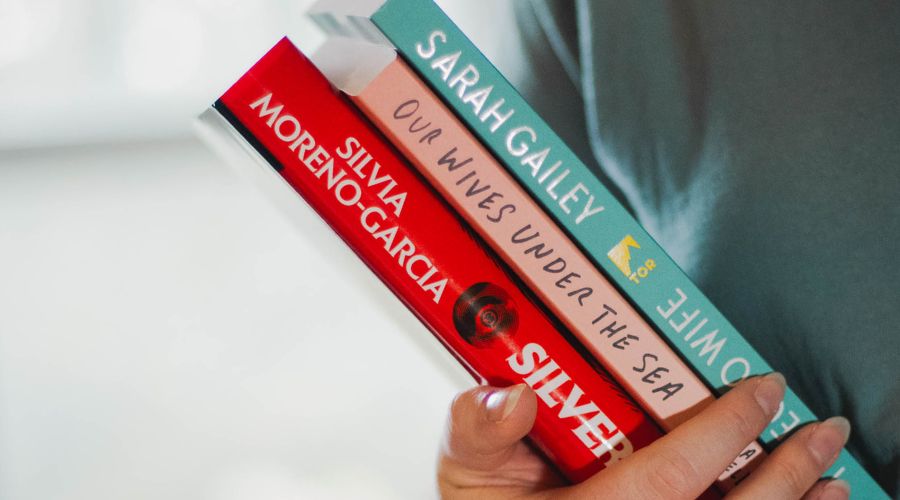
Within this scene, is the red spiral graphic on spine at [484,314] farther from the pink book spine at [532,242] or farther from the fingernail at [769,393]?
the fingernail at [769,393]

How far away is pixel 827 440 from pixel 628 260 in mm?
168

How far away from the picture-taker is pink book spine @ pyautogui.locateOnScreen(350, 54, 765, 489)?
1.40 feet

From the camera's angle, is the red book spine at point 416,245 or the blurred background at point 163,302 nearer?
the red book spine at point 416,245

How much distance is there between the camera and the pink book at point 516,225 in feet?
1.40

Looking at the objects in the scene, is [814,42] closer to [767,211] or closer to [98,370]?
[767,211]

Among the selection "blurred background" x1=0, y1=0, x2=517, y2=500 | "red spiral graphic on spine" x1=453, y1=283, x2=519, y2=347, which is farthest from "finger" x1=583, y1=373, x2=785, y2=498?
"blurred background" x1=0, y1=0, x2=517, y2=500

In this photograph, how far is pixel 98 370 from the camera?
1.21 meters

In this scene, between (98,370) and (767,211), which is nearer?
(767,211)

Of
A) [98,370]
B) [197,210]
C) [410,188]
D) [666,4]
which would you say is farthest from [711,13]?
[98,370]

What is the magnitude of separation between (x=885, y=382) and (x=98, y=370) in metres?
1.16

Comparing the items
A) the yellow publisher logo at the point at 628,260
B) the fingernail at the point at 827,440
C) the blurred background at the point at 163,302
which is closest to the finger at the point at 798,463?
the fingernail at the point at 827,440

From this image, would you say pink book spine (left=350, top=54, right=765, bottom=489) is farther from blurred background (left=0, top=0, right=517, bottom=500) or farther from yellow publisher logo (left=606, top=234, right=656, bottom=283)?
blurred background (left=0, top=0, right=517, bottom=500)

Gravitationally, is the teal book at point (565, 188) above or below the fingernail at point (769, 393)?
above

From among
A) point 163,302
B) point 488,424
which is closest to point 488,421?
point 488,424
